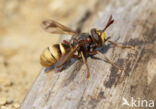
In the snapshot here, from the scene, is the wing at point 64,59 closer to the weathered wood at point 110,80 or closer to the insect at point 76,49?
the insect at point 76,49

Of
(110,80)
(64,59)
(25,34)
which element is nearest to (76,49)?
(64,59)

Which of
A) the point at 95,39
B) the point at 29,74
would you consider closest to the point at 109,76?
the point at 95,39

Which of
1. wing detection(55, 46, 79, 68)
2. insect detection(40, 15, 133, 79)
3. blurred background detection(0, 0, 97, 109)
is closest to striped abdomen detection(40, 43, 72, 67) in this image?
insect detection(40, 15, 133, 79)

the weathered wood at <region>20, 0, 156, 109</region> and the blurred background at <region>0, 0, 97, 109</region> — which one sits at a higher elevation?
the blurred background at <region>0, 0, 97, 109</region>

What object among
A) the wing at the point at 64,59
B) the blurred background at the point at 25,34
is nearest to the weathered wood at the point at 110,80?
the wing at the point at 64,59

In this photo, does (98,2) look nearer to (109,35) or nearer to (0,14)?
(109,35)

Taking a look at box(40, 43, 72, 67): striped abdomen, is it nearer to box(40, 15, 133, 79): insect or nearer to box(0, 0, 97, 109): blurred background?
box(40, 15, 133, 79): insect

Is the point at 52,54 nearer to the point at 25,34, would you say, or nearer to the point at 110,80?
the point at 110,80
